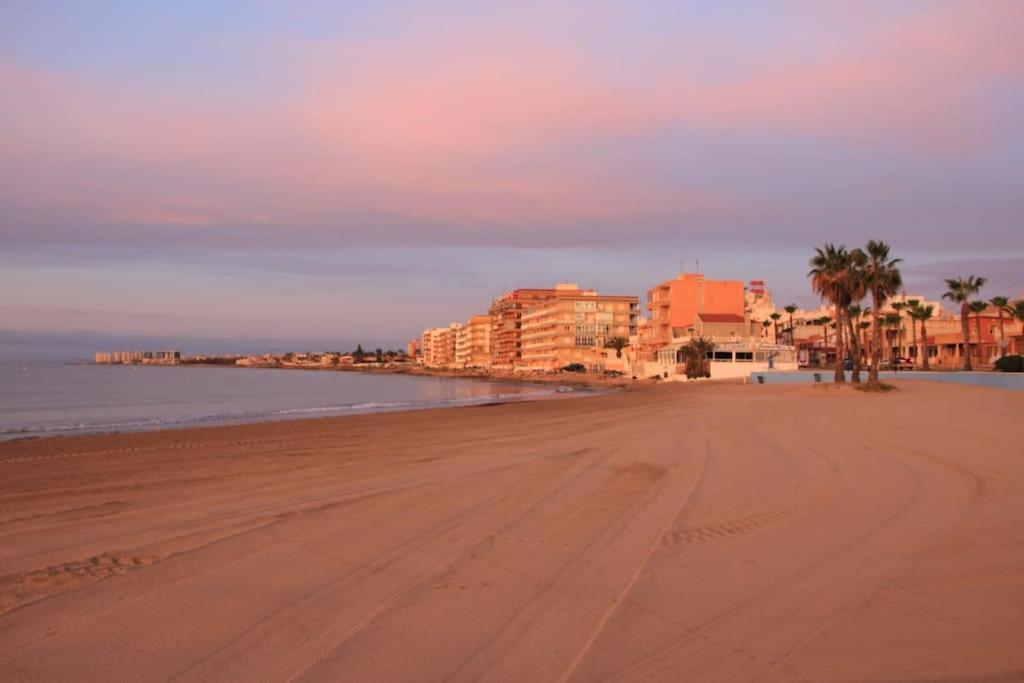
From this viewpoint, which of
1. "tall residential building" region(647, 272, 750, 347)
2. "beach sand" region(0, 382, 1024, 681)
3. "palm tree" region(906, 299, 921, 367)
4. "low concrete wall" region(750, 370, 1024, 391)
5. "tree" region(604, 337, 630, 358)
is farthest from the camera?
"tree" region(604, 337, 630, 358)

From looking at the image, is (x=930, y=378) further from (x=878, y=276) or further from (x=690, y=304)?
(x=690, y=304)

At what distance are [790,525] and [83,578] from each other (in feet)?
23.0

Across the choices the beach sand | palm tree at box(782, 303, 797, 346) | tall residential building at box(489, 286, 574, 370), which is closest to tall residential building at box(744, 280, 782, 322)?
palm tree at box(782, 303, 797, 346)

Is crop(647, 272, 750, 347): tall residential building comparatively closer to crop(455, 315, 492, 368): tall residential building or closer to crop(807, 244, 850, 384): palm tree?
crop(807, 244, 850, 384): palm tree

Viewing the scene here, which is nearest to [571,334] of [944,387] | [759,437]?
[944,387]

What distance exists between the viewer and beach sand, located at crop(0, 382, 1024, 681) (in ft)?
15.9

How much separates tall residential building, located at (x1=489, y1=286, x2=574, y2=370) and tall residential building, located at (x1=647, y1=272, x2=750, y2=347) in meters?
54.9

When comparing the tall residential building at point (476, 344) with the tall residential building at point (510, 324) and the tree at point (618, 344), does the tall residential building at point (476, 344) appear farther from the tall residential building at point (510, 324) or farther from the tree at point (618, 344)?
the tree at point (618, 344)

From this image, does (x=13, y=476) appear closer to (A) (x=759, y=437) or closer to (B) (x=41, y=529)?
(B) (x=41, y=529)

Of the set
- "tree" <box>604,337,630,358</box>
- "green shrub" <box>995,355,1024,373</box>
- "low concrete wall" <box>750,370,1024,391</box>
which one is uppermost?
"tree" <box>604,337,630,358</box>

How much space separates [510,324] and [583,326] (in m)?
27.4

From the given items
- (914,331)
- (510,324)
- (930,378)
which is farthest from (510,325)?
(930,378)

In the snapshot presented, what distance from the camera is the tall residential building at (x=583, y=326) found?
115188 mm

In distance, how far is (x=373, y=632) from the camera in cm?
529
